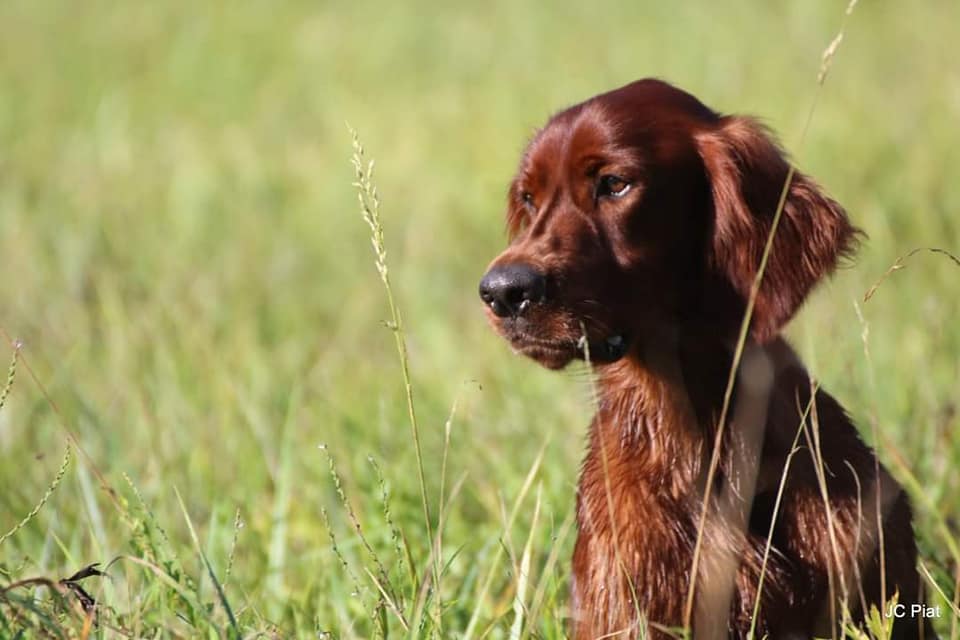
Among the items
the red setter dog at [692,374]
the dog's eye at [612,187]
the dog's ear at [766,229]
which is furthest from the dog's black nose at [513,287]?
the dog's ear at [766,229]

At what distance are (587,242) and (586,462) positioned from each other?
0.48 metres

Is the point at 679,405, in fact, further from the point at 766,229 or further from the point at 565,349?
the point at 766,229

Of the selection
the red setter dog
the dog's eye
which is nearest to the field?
the red setter dog

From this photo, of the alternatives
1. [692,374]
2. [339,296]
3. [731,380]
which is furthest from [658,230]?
[339,296]

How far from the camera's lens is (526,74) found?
29.1ft

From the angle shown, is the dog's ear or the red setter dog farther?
the dog's ear

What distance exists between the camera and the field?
3.15m

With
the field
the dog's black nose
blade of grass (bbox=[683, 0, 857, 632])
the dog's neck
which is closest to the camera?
blade of grass (bbox=[683, 0, 857, 632])

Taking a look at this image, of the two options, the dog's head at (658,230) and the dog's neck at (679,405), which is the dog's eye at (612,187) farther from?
the dog's neck at (679,405)

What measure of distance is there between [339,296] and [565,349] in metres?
3.90

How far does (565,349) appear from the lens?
2.70 m

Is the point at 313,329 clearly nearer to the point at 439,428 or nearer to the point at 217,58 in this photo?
the point at 439,428

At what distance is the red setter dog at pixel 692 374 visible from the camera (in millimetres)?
2650

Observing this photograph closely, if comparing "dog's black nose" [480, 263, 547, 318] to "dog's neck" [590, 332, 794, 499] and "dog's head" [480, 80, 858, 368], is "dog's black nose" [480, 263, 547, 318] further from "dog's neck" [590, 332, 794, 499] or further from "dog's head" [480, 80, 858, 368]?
"dog's neck" [590, 332, 794, 499]
